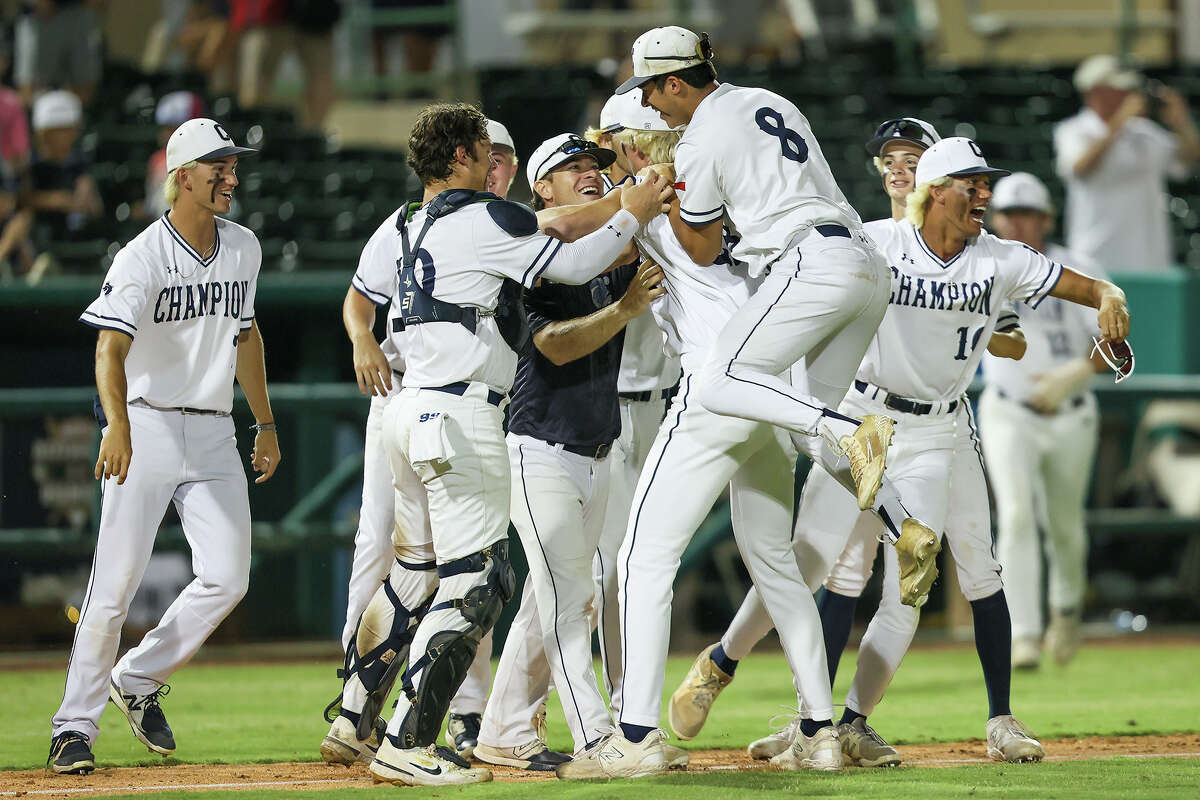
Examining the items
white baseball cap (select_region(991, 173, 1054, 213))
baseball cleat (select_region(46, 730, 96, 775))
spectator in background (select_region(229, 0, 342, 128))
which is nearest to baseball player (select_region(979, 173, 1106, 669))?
white baseball cap (select_region(991, 173, 1054, 213))

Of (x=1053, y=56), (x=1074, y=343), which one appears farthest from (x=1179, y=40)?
(x=1074, y=343)

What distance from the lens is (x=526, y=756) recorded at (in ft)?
17.5

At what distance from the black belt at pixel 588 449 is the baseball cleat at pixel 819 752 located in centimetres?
103

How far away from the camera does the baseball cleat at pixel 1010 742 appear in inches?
209

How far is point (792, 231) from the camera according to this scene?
498 centimetres

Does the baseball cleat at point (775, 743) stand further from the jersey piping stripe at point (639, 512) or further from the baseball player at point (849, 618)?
the jersey piping stripe at point (639, 512)

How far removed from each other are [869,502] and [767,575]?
1.93ft

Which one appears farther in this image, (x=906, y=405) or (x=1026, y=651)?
(x=1026, y=651)

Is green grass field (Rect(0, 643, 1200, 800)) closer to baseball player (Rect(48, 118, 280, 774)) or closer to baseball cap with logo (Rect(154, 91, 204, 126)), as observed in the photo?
baseball player (Rect(48, 118, 280, 774))

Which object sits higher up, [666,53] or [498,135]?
[666,53]

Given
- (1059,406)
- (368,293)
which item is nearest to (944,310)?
(368,293)

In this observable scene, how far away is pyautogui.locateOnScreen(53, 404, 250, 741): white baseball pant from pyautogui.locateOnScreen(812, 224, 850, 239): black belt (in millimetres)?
2033

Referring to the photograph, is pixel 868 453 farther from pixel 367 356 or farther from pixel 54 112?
pixel 54 112

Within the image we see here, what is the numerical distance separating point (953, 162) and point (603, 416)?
1375mm
